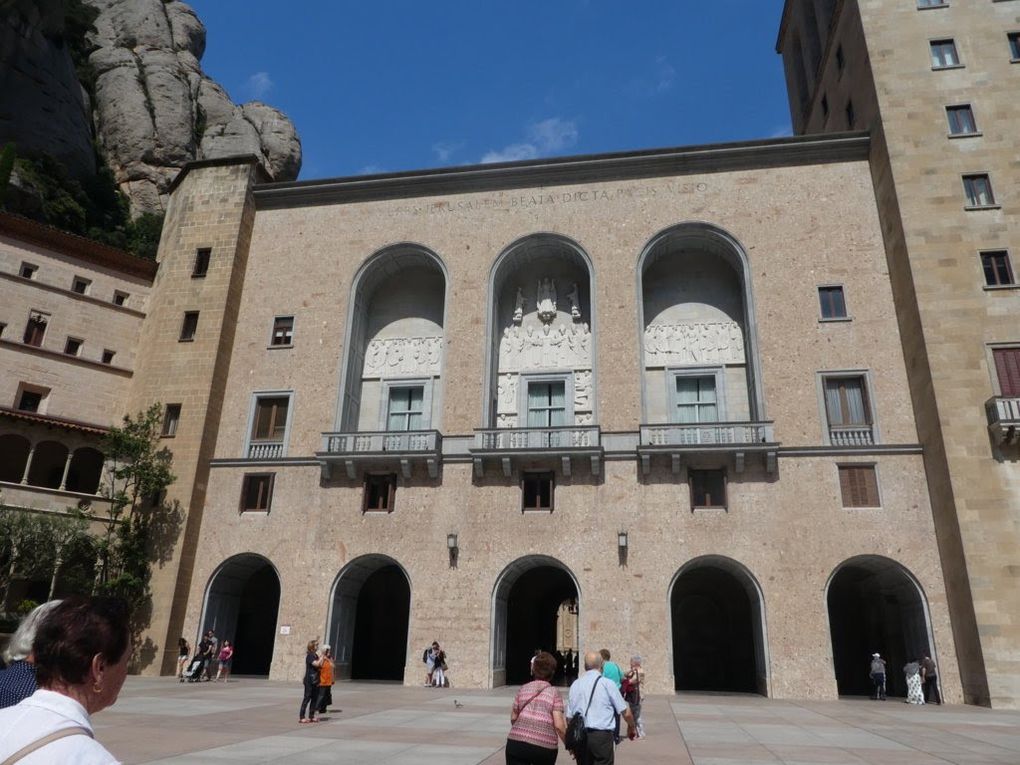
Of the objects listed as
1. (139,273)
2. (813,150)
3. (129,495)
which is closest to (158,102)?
(139,273)

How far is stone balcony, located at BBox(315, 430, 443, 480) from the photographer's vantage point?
2739cm

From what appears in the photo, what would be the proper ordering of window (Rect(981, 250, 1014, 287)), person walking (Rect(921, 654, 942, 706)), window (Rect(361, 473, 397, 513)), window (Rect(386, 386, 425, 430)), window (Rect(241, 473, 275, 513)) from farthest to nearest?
window (Rect(386, 386, 425, 430))
window (Rect(241, 473, 275, 513))
window (Rect(361, 473, 397, 513))
window (Rect(981, 250, 1014, 287))
person walking (Rect(921, 654, 942, 706))

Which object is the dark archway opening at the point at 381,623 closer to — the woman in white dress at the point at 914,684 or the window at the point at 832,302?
the woman in white dress at the point at 914,684

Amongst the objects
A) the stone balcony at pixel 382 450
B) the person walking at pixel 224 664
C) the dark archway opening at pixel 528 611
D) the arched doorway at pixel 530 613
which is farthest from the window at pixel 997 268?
the person walking at pixel 224 664

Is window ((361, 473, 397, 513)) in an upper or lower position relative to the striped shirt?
upper

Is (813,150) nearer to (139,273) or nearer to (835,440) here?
(835,440)

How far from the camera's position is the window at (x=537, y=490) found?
1053 inches

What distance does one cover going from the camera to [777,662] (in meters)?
23.4

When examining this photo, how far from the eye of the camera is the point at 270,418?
30234 millimetres

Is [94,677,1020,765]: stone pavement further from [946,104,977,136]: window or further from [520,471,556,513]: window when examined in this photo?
[946,104,977,136]: window

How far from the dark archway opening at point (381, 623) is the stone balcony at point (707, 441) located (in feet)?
45.9


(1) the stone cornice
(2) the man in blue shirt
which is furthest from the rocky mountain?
(2) the man in blue shirt

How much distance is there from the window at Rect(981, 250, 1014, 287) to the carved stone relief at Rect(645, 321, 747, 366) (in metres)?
8.74

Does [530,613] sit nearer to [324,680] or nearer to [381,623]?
[381,623]
